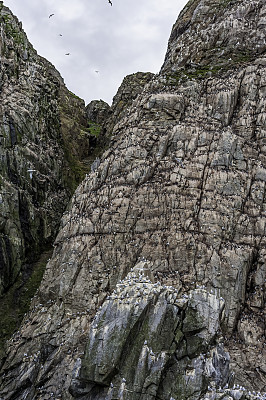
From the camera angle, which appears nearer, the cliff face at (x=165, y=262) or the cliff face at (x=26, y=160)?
the cliff face at (x=165, y=262)

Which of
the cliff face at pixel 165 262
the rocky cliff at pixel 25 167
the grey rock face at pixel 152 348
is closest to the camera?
the grey rock face at pixel 152 348

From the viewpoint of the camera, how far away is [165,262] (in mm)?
36438

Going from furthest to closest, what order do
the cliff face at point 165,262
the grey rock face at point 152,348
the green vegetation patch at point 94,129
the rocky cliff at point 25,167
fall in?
the green vegetation patch at point 94,129 < the rocky cliff at point 25,167 < the cliff face at point 165,262 < the grey rock face at point 152,348

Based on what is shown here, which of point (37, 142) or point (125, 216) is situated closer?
point (125, 216)

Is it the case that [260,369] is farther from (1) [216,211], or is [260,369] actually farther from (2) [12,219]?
(2) [12,219]

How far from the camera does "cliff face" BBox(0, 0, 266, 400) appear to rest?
2706cm

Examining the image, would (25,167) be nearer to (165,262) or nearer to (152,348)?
(165,262)

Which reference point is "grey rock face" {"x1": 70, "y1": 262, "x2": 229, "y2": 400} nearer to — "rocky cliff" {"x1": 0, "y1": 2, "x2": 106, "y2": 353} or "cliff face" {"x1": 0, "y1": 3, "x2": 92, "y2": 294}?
"rocky cliff" {"x1": 0, "y1": 2, "x2": 106, "y2": 353}

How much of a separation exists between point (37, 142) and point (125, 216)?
27210 millimetres

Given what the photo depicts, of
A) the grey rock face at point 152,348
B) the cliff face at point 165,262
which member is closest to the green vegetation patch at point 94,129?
the cliff face at point 165,262

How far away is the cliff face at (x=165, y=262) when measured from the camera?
27.1 metres

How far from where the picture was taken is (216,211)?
127 ft

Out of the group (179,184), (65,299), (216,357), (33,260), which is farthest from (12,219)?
(216,357)

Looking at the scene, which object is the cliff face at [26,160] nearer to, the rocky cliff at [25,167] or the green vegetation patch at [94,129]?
the rocky cliff at [25,167]
